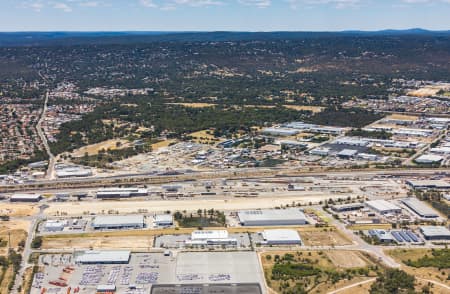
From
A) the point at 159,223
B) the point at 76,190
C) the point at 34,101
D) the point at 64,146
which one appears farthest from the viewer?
the point at 34,101

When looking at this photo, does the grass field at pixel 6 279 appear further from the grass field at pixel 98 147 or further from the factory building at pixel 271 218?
the grass field at pixel 98 147

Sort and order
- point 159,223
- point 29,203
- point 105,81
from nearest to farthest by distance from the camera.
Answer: point 159,223, point 29,203, point 105,81

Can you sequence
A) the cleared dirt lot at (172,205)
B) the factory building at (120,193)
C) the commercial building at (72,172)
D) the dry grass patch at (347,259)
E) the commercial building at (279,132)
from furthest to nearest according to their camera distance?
the commercial building at (279,132) < the commercial building at (72,172) < the factory building at (120,193) < the cleared dirt lot at (172,205) < the dry grass patch at (347,259)

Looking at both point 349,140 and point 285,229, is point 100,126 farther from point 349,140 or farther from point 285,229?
point 285,229

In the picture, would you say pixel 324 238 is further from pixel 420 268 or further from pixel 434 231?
pixel 434 231

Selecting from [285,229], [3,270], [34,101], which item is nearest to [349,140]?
[285,229]

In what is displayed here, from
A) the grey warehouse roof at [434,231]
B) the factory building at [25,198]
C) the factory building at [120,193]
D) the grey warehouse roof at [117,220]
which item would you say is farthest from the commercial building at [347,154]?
the factory building at [25,198]
